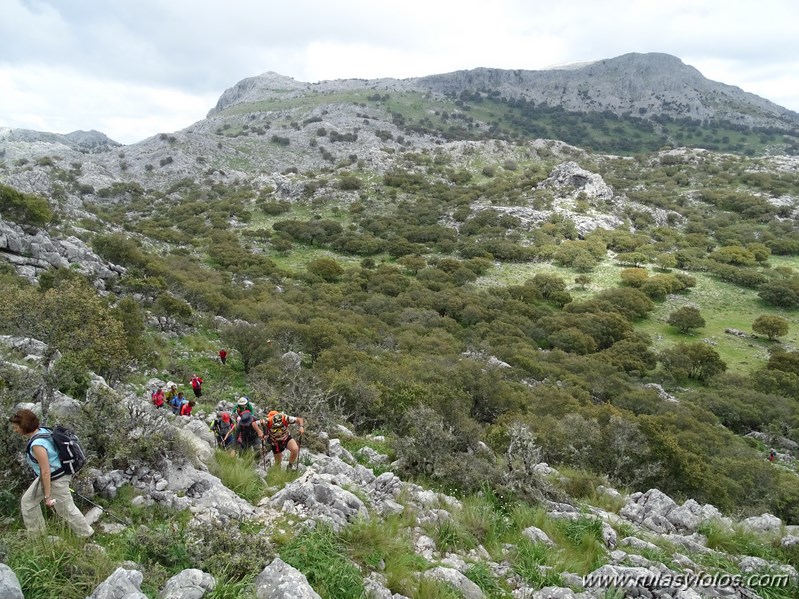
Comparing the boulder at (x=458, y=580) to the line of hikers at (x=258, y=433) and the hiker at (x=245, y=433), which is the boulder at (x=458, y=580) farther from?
the hiker at (x=245, y=433)

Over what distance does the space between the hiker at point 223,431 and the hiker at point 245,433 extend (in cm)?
7

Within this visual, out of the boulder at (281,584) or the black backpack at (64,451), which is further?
the black backpack at (64,451)

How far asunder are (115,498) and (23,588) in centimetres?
213

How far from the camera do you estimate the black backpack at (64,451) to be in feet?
17.5

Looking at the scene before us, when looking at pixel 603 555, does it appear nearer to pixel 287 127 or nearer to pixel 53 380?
pixel 53 380

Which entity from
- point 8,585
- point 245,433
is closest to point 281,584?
point 8,585

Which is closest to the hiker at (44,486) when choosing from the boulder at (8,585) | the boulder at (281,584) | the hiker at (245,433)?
the boulder at (8,585)

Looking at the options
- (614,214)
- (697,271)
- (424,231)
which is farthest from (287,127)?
(697,271)

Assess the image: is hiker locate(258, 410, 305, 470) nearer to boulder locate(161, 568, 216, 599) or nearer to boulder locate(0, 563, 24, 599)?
boulder locate(161, 568, 216, 599)

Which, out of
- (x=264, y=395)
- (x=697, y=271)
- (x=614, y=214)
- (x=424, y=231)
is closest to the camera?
(x=264, y=395)

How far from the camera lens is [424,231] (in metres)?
74.2

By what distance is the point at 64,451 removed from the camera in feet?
17.7

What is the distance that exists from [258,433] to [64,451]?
15.2 ft

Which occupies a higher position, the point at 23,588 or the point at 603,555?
the point at 23,588
